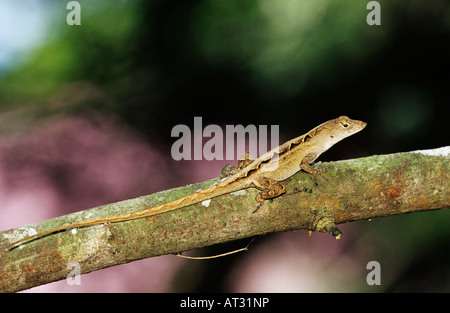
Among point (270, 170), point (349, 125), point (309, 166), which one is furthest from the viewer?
point (349, 125)

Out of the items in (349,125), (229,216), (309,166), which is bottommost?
(229,216)

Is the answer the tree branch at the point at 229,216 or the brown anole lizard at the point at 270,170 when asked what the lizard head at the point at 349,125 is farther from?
the tree branch at the point at 229,216

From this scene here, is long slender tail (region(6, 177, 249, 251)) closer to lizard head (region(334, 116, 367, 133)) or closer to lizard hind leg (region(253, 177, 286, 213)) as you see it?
lizard hind leg (region(253, 177, 286, 213))

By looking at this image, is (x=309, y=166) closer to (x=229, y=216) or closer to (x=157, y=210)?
(x=229, y=216)

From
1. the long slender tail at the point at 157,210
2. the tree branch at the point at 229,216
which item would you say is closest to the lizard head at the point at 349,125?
the tree branch at the point at 229,216

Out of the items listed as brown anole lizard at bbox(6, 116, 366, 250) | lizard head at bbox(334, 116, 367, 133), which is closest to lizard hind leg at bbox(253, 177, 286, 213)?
brown anole lizard at bbox(6, 116, 366, 250)

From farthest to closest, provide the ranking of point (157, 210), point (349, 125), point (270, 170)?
point (349, 125) → point (270, 170) → point (157, 210)

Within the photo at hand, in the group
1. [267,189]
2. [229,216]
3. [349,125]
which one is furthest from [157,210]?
[349,125]
